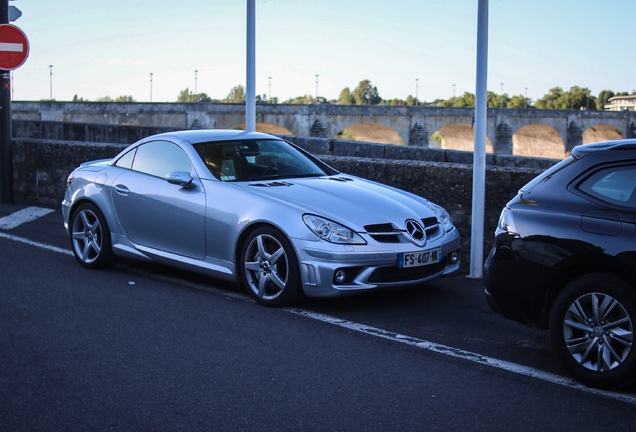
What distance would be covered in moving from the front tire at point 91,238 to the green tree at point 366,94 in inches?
Result: 6688

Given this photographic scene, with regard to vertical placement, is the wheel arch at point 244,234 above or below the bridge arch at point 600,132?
below

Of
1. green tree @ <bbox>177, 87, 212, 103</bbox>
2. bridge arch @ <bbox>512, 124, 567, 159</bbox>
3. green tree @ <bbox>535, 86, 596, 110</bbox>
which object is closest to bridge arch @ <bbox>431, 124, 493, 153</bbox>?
bridge arch @ <bbox>512, 124, 567, 159</bbox>

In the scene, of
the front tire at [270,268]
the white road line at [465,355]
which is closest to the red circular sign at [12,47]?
the front tire at [270,268]

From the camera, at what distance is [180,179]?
683cm

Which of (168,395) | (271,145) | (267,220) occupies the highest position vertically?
(271,145)

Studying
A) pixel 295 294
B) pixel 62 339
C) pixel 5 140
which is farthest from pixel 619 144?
pixel 5 140

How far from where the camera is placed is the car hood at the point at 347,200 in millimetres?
6129

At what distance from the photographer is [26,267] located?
7.81 meters

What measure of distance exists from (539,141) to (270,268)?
8417cm

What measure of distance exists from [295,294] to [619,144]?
264 centimetres

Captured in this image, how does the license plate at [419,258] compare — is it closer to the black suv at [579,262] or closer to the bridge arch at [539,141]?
the black suv at [579,262]

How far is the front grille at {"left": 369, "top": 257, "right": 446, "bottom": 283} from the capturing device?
19.7 ft

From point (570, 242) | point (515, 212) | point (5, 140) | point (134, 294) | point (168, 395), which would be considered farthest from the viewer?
point (5, 140)

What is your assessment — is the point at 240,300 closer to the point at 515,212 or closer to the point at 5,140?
the point at 515,212
